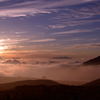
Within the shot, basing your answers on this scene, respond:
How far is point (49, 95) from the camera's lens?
82438mm

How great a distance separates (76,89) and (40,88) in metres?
11.2

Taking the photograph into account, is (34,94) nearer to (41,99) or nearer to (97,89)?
(41,99)

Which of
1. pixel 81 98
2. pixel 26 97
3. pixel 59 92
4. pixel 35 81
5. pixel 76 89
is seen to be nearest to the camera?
pixel 81 98

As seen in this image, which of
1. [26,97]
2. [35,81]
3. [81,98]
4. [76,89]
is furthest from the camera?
[35,81]

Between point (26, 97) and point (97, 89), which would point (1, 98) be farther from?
point (97, 89)

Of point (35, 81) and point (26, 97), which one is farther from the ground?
point (35, 81)

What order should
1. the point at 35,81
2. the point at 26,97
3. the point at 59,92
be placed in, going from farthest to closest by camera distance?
the point at 35,81, the point at 59,92, the point at 26,97

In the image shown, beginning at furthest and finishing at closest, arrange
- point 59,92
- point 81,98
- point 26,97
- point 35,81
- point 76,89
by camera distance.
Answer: point 35,81 → point 76,89 → point 59,92 → point 26,97 → point 81,98

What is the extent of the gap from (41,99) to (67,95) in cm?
725

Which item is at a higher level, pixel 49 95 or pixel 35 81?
pixel 35 81

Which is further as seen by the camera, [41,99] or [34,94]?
[34,94]

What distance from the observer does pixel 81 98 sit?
2938 inches

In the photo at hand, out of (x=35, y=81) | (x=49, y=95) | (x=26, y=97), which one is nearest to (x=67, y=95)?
(x=49, y=95)

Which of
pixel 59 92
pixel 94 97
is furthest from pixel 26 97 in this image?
pixel 94 97
